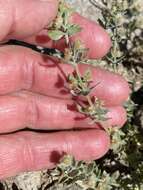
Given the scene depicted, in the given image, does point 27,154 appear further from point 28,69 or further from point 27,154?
point 28,69

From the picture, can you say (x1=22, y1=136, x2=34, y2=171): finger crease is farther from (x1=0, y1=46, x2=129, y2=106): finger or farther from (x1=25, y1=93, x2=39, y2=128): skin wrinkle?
(x1=0, y1=46, x2=129, y2=106): finger

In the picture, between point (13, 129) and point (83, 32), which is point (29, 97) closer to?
point (13, 129)

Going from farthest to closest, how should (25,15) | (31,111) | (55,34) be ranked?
(31,111) < (25,15) < (55,34)

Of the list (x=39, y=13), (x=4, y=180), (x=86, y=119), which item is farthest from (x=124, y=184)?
(x=39, y=13)

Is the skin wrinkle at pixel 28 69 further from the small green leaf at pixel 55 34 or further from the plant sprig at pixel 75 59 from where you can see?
the small green leaf at pixel 55 34

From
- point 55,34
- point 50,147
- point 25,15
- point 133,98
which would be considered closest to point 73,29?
point 55,34

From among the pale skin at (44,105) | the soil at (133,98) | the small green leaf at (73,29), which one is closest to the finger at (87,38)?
the pale skin at (44,105)

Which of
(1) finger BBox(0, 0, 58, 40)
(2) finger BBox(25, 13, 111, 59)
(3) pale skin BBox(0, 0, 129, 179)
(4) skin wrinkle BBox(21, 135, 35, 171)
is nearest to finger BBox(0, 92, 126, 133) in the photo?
→ (3) pale skin BBox(0, 0, 129, 179)
